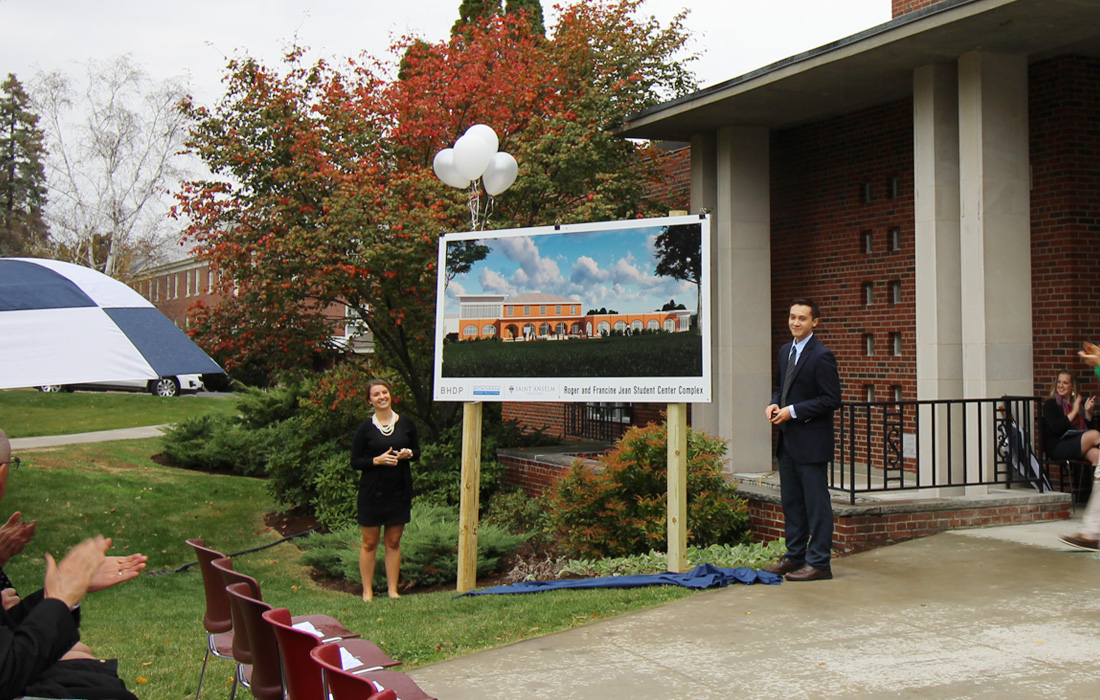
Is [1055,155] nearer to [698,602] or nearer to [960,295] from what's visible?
[960,295]

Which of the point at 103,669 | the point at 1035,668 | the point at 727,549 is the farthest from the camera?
the point at 727,549

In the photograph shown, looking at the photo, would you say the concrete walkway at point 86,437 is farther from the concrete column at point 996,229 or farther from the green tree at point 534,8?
the concrete column at point 996,229

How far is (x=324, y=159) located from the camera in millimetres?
12805

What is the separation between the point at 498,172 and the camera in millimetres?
10289

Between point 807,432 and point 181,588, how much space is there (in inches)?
268

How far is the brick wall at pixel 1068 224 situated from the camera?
10.2 m

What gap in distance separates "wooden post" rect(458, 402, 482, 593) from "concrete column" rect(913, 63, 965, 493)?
4.63m

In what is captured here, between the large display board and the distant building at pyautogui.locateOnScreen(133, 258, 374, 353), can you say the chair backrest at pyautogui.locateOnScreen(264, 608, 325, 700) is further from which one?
the distant building at pyautogui.locateOnScreen(133, 258, 374, 353)

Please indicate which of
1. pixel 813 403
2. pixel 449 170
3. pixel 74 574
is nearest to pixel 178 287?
pixel 449 170

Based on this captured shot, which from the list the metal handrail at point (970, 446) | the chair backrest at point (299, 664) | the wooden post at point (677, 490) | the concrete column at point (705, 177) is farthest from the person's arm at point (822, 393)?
the concrete column at point (705, 177)

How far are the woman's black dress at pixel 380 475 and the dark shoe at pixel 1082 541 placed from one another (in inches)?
203

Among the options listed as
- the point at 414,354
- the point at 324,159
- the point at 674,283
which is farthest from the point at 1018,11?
the point at 414,354

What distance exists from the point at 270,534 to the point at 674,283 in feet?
26.5

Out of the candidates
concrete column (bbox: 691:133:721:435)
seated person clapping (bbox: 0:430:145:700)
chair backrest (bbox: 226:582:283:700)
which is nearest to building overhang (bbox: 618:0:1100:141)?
concrete column (bbox: 691:133:721:435)
